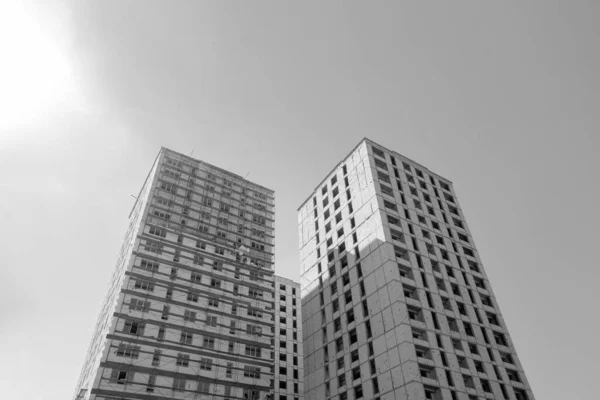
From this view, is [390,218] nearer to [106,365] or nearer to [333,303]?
[333,303]

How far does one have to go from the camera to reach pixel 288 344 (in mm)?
84438

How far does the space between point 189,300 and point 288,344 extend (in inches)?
1296

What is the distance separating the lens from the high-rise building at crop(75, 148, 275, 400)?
49.5m

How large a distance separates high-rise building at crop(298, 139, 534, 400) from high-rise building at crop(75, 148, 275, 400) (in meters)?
7.78

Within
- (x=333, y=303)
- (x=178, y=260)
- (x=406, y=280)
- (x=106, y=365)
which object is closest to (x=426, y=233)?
(x=406, y=280)

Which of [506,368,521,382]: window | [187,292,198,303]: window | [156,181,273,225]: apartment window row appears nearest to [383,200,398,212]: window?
[506,368,521,382]: window

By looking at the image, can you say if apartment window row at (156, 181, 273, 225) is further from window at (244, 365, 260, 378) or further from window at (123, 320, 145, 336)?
window at (244, 365, 260, 378)

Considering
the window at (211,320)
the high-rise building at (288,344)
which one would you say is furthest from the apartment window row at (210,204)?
the high-rise building at (288,344)

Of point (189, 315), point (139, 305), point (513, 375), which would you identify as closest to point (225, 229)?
point (189, 315)

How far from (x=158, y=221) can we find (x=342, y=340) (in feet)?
99.9

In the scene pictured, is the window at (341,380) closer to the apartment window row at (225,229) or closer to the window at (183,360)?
the window at (183,360)

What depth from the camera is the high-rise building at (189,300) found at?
49531 millimetres

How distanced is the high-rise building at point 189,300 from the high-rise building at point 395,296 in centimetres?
778

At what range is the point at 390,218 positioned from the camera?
5822 cm
